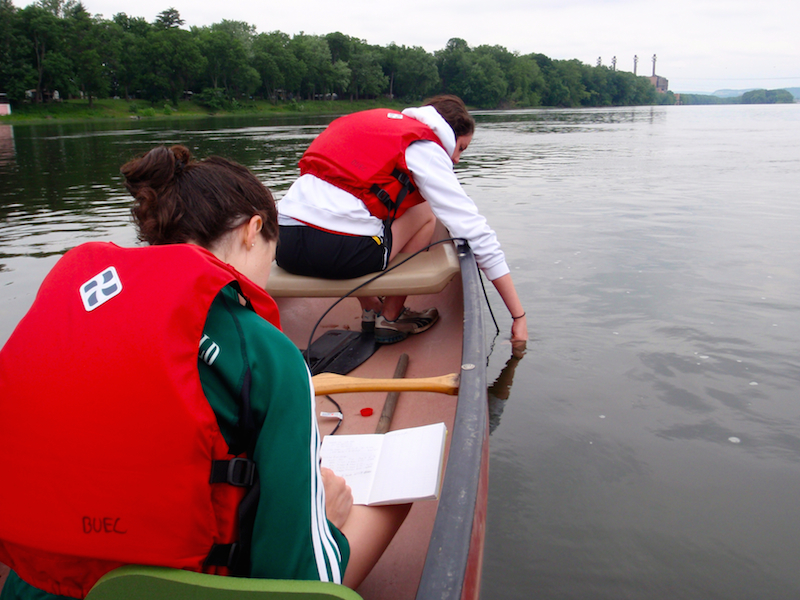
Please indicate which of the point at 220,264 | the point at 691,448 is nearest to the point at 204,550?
the point at 220,264

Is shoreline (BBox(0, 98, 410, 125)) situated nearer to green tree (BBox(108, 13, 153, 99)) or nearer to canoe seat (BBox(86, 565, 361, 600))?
green tree (BBox(108, 13, 153, 99))

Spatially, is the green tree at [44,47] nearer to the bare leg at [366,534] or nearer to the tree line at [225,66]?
the tree line at [225,66]

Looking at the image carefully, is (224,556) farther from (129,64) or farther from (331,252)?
(129,64)

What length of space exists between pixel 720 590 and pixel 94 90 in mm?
54894

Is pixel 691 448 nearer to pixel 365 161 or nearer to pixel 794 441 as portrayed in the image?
pixel 794 441

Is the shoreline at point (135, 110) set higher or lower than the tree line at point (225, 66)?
lower

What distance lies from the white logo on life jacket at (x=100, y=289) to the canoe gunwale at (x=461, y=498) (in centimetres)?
71

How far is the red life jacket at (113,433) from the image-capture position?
839 mm

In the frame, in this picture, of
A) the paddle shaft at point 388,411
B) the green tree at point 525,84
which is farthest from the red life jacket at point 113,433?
the green tree at point 525,84

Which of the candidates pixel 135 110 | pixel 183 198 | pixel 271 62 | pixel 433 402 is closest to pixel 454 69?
pixel 271 62

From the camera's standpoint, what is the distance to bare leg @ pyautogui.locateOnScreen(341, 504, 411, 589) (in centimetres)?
132

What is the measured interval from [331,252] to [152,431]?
208cm

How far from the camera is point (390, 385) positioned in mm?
2098

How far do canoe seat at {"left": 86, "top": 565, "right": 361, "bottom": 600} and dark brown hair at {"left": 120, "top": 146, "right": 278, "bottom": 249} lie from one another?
0.63 metres
